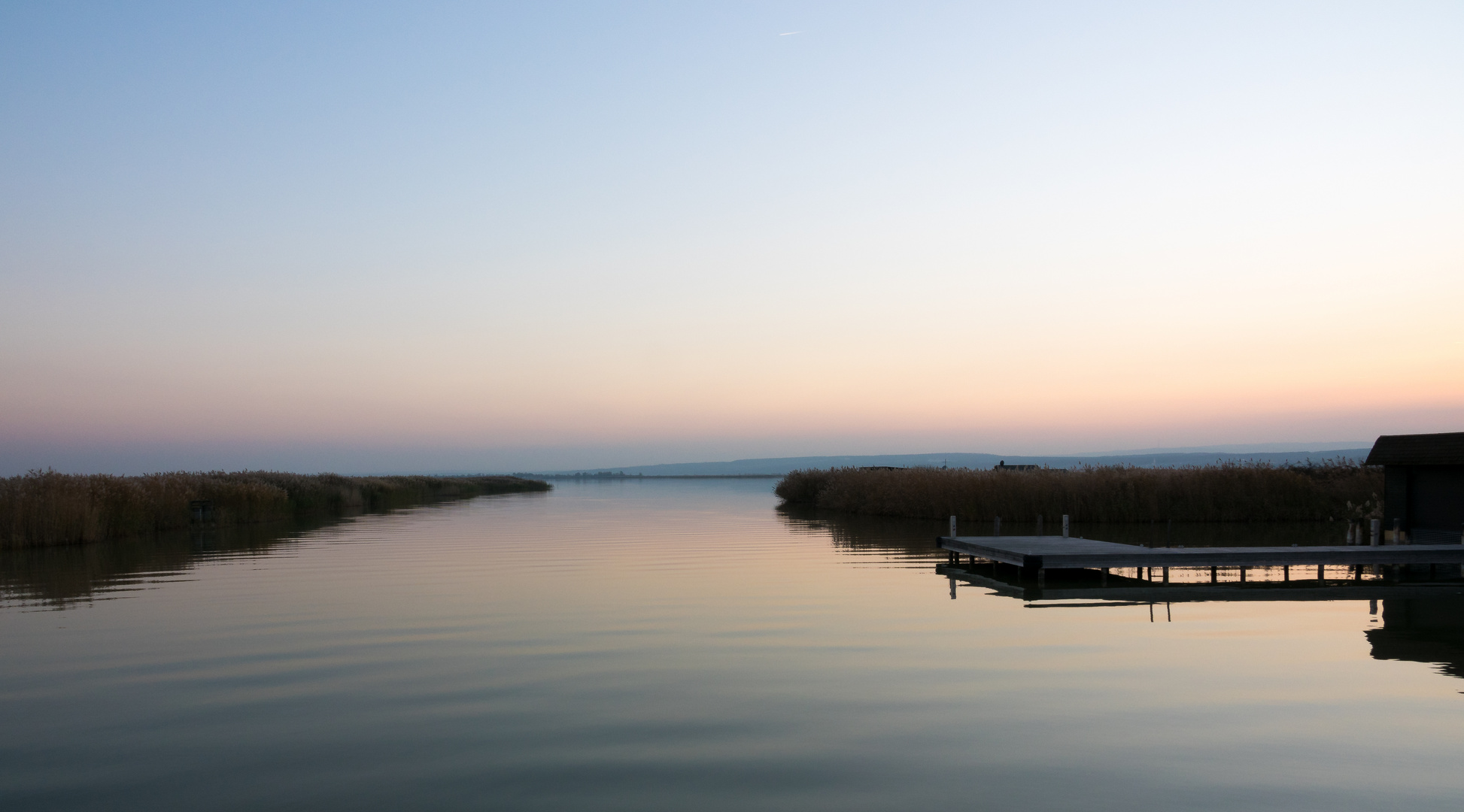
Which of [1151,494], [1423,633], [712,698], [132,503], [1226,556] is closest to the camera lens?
[712,698]

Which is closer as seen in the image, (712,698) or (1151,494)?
(712,698)

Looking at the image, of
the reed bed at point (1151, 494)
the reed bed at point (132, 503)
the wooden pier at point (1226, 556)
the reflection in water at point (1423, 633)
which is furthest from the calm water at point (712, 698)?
the reed bed at point (1151, 494)

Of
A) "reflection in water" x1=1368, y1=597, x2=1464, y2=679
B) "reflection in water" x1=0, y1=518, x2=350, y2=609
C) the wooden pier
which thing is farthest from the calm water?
the wooden pier

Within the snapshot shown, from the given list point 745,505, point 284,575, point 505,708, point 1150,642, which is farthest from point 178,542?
point 745,505

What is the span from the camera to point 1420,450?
1839cm

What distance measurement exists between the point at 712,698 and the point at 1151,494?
25.0 metres

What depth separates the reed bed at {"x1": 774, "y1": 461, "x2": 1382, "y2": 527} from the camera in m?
29.7

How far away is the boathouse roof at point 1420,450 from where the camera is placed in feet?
57.4

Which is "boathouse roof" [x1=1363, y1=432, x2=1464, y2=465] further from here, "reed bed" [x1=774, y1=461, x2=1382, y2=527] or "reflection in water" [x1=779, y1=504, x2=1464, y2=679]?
"reed bed" [x1=774, y1=461, x2=1382, y2=527]

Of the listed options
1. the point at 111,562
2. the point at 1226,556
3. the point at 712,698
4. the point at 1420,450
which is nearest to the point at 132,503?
the point at 111,562

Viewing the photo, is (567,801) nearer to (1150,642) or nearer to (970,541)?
(1150,642)

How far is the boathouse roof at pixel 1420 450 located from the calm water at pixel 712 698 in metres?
3.67

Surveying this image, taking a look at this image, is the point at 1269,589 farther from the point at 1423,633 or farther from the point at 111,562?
the point at 111,562

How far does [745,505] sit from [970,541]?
2987 centimetres
